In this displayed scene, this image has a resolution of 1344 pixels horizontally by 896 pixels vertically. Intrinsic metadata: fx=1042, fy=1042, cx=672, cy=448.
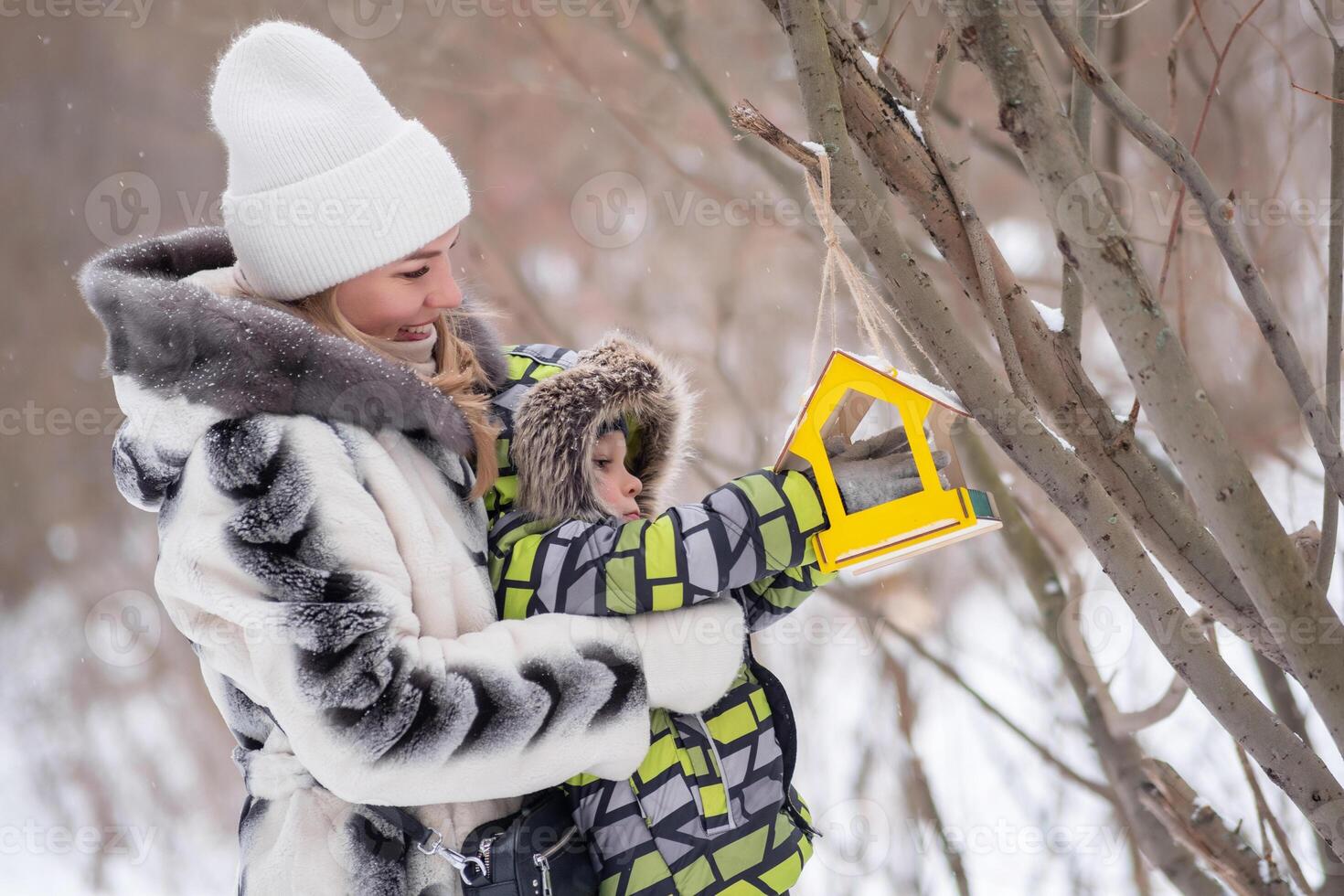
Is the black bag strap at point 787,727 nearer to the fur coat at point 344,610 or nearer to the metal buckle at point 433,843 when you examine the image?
the fur coat at point 344,610

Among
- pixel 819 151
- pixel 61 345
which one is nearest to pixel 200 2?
pixel 61 345

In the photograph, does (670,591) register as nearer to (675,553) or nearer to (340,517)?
(675,553)

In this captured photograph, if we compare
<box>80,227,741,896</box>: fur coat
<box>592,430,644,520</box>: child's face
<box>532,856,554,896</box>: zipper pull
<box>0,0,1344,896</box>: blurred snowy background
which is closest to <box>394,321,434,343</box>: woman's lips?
<box>80,227,741,896</box>: fur coat

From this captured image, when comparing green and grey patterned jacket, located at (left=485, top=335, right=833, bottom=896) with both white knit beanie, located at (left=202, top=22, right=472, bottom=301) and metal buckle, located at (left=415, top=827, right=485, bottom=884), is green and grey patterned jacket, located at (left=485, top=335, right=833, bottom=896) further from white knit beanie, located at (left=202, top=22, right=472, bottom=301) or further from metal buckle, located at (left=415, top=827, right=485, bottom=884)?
white knit beanie, located at (left=202, top=22, right=472, bottom=301)

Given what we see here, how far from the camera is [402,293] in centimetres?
102

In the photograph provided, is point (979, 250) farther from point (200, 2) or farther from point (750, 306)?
point (200, 2)

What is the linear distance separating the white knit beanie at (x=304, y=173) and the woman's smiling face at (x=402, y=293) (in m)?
0.02

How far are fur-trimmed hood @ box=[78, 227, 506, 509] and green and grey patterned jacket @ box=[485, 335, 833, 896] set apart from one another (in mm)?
126

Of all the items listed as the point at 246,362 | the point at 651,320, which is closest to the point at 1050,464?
the point at 246,362

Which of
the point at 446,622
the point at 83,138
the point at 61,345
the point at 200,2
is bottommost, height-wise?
the point at 446,622

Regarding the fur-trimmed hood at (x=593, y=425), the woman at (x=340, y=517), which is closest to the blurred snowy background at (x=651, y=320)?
the fur-trimmed hood at (x=593, y=425)

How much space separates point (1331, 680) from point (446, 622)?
28.9 inches

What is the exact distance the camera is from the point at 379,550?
88 centimetres

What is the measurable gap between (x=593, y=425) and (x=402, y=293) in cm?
23
